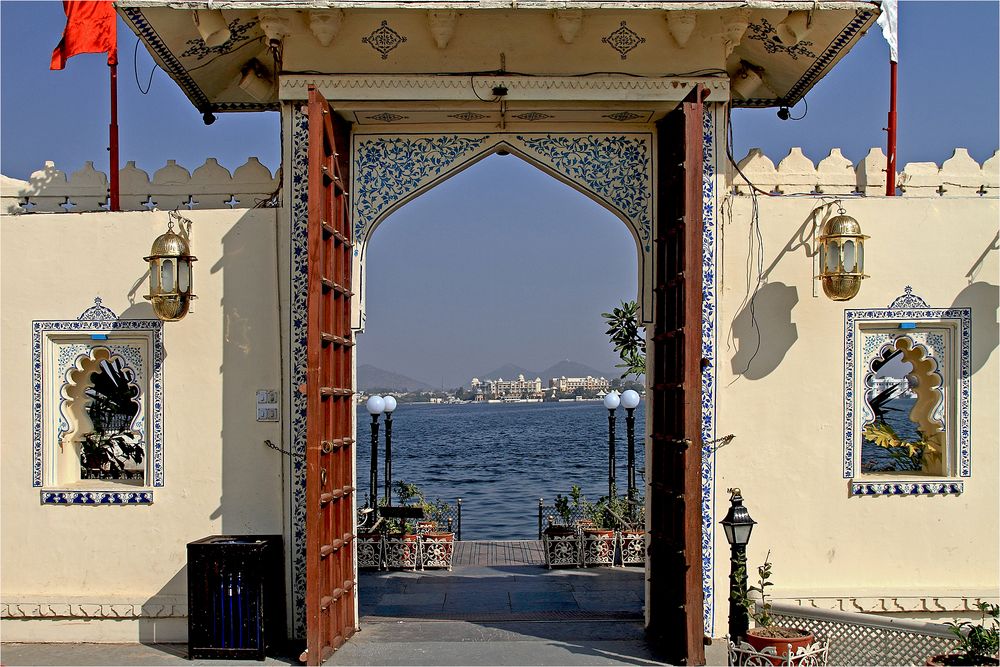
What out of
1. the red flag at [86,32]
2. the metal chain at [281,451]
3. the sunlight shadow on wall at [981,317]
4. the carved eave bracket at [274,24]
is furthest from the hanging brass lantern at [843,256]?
the red flag at [86,32]

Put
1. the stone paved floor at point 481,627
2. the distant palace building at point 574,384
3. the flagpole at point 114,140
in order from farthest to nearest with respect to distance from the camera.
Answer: the distant palace building at point 574,384, the flagpole at point 114,140, the stone paved floor at point 481,627

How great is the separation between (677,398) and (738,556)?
1157 millimetres

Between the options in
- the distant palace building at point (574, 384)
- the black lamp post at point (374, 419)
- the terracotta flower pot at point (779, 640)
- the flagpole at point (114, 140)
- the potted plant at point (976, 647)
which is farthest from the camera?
the distant palace building at point (574, 384)

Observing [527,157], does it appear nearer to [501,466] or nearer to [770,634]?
[770,634]

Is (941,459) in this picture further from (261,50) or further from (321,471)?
(261,50)

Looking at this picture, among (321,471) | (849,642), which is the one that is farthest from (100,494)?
(849,642)

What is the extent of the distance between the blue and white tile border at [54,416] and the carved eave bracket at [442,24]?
8.93 ft

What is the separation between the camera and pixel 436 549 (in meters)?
10.7

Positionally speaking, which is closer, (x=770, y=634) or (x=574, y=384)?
(x=770, y=634)

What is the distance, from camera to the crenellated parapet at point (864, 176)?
764cm

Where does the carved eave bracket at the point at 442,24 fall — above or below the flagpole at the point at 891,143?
above

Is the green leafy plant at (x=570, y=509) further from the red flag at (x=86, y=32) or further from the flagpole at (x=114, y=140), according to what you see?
the red flag at (x=86, y=32)

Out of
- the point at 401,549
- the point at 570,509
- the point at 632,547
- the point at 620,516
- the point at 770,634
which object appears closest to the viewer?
the point at 770,634

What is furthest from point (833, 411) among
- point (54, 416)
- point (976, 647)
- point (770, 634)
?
point (54, 416)
